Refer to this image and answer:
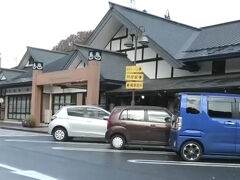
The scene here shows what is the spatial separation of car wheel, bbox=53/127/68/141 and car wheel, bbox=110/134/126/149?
3.73 m

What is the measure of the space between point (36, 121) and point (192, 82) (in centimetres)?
1336

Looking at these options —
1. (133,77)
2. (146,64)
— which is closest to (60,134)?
(133,77)

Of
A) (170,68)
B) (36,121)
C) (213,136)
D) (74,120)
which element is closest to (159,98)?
(170,68)

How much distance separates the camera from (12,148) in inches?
623

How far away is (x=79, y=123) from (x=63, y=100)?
14.3m

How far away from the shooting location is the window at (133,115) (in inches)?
649

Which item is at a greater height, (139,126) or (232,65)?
(232,65)

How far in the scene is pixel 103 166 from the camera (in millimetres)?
11609

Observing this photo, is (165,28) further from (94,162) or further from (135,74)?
(94,162)

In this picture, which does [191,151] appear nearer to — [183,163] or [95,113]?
[183,163]

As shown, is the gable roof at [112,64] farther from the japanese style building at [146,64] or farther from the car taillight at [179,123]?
the car taillight at [179,123]

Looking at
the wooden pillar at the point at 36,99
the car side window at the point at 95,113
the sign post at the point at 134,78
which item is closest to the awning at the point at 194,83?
the sign post at the point at 134,78

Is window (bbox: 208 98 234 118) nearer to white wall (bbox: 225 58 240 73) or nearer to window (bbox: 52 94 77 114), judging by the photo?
white wall (bbox: 225 58 240 73)

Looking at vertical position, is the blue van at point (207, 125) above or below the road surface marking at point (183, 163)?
above
